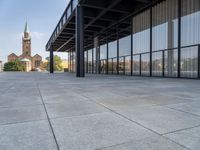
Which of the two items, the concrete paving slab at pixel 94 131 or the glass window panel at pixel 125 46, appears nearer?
the concrete paving slab at pixel 94 131

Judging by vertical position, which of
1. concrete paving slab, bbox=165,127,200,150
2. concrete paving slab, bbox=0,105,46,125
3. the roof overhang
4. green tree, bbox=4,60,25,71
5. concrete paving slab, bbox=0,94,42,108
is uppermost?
the roof overhang

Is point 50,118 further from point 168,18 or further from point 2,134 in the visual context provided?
point 168,18

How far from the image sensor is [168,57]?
15.2 metres

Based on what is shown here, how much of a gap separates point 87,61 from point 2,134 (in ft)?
104

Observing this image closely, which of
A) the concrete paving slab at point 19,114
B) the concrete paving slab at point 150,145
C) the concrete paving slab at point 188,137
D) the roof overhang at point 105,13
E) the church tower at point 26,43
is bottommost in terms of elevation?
the concrete paving slab at point 150,145

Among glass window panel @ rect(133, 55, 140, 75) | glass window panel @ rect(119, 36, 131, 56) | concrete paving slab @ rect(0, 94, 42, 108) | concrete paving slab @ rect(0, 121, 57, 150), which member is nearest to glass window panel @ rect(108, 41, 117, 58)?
glass window panel @ rect(119, 36, 131, 56)

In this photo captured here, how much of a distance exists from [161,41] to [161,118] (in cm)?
1404

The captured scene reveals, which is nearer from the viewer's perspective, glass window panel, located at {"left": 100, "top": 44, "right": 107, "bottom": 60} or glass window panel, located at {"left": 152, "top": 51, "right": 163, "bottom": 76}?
glass window panel, located at {"left": 152, "top": 51, "right": 163, "bottom": 76}

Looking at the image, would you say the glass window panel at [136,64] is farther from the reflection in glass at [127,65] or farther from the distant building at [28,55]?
the distant building at [28,55]

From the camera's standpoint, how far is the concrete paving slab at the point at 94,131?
7.10 feet

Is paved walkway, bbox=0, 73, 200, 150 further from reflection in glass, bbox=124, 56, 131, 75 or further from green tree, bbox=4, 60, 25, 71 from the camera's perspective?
green tree, bbox=4, 60, 25, 71

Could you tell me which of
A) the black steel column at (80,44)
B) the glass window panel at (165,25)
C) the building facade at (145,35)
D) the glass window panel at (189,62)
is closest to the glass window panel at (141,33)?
the building facade at (145,35)

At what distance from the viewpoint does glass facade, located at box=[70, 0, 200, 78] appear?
13547 millimetres

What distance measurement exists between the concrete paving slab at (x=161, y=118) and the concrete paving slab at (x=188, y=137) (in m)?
0.14
